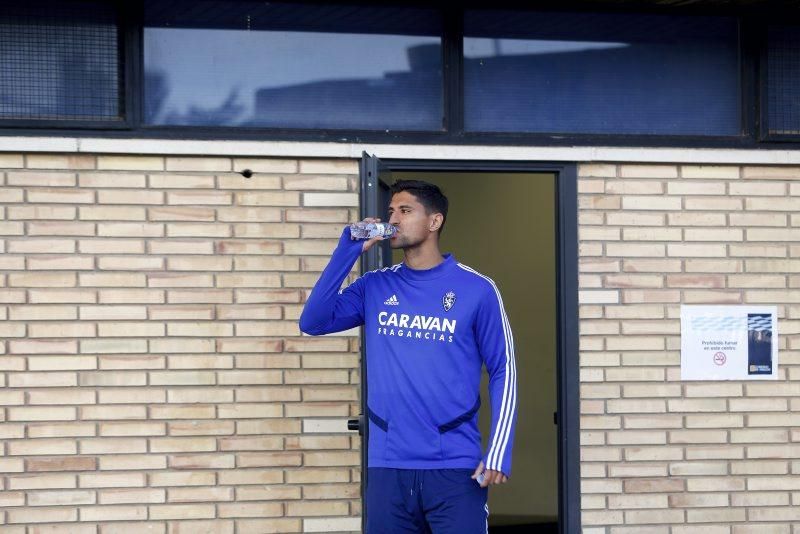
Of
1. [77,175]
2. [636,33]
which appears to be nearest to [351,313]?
[77,175]

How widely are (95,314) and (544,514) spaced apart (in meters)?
3.93

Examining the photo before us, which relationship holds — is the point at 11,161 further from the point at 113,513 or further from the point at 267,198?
the point at 113,513

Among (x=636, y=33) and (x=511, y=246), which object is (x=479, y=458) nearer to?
(x=636, y=33)

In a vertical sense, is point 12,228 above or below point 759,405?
above

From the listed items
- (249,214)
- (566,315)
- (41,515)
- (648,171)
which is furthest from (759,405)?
(41,515)

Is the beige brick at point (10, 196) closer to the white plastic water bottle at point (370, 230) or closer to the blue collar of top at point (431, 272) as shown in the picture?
the white plastic water bottle at point (370, 230)

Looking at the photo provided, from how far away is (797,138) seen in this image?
5457 mm

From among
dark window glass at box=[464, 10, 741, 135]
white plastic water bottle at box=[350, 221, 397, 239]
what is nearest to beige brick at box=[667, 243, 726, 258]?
dark window glass at box=[464, 10, 741, 135]

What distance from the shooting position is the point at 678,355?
534 cm

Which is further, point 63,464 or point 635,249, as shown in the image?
point 635,249

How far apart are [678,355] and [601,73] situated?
59.0 inches

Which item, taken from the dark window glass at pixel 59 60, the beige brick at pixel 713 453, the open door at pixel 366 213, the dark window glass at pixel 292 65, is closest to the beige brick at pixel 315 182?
the dark window glass at pixel 292 65

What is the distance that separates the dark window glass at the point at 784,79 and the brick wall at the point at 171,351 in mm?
2247

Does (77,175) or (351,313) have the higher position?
(77,175)
